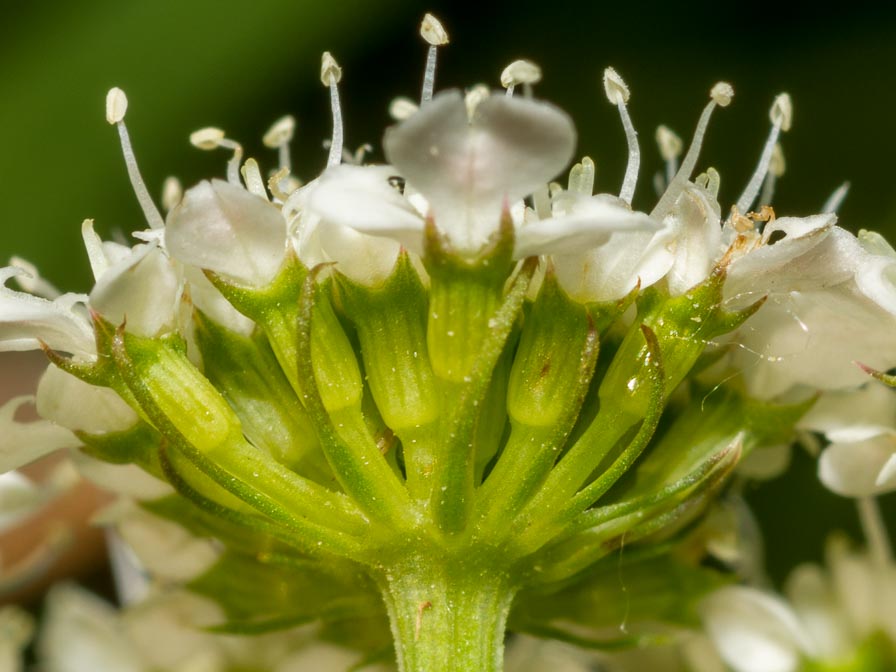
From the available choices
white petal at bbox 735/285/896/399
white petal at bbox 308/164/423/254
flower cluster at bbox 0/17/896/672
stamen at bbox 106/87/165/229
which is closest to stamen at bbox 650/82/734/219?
flower cluster at bbox 0/17/896/672

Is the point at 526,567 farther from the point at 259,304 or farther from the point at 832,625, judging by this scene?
the point at 832,625

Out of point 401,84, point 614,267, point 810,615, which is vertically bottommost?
point 810,615

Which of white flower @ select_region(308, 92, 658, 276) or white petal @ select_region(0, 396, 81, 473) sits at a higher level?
white flower @ select_region(308, 92, 658, 276)

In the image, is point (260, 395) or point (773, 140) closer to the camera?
point (260, 395)

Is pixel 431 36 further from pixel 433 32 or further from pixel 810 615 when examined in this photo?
pixel 810 615

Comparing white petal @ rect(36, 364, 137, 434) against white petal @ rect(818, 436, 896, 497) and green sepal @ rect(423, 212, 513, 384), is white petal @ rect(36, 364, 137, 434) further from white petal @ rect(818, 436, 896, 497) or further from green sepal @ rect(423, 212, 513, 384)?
white petal @ rect(818, 436, 896, 497)

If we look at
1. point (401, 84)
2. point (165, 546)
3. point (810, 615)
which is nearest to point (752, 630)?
point (810, 615)

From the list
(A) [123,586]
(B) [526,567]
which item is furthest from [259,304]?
(A) [123,586]
